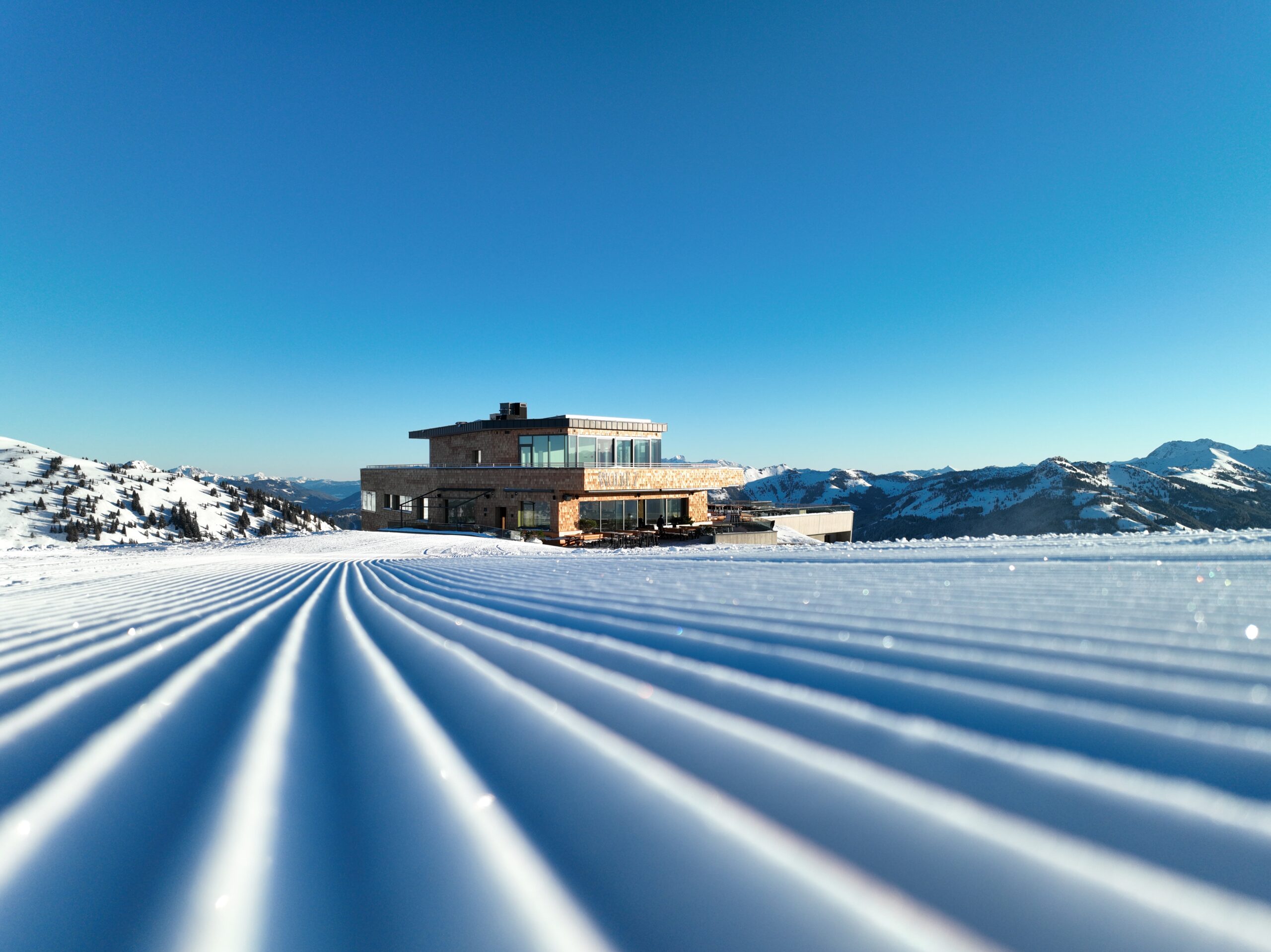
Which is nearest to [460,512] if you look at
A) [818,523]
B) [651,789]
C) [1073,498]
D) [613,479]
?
[613,479]

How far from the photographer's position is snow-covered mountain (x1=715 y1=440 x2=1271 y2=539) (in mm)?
90812

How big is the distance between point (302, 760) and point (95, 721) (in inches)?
35.1

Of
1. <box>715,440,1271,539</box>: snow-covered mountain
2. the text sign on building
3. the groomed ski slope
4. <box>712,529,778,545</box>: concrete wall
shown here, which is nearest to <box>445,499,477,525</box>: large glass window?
the text sign on building

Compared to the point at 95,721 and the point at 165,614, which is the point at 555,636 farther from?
the point at 165,614

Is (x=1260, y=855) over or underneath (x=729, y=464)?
underneath

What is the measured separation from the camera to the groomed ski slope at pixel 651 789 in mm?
851

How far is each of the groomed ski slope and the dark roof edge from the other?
86.2 feet

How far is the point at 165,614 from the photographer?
12.7 feet

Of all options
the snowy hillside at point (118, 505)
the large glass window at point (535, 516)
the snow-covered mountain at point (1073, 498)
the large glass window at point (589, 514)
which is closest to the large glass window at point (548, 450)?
the large glass window at point (589, 514)

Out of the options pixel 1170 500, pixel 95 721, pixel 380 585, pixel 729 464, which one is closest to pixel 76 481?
pixel 729 464

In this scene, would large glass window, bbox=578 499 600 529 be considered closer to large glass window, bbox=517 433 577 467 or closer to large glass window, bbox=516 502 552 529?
large glass window, bbox=516 502 552 529

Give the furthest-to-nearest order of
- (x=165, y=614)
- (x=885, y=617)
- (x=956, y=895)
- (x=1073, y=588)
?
(x=1073, y=588), (x=165, y=614), (x=885, y=617), (x=956, y=895)

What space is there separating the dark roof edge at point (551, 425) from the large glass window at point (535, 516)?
15.3 feet

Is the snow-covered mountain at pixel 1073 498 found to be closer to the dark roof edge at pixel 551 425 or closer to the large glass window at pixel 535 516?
the dark roof edge at pixel 551 425
